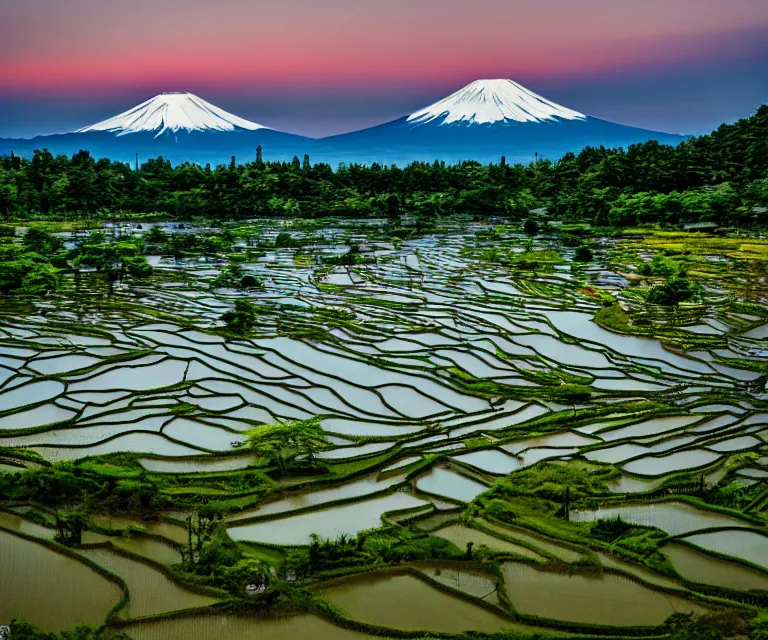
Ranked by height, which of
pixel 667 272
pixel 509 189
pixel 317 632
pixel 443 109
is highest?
pixel 443 109

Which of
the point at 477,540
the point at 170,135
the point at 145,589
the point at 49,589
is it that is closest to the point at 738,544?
the point at 477,540

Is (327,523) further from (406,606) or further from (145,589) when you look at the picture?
(145,589)

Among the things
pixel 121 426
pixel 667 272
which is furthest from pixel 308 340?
pixel 667 272

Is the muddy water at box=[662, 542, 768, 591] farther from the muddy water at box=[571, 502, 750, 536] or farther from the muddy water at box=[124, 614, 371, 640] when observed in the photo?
the muddy water at box=[124, 614, 371, 640]

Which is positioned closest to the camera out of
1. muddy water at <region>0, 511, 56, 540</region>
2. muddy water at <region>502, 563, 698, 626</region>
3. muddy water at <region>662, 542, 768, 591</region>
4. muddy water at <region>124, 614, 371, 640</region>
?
muddy water at <region>124, 614, 371, 640</region>

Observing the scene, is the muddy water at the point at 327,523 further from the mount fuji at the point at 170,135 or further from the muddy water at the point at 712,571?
the mount fuji at the point at 170,135

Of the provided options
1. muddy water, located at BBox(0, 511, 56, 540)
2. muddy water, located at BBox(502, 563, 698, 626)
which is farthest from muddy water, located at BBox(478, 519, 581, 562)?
muddy water, located at BBox(0, 511, 56, 540)

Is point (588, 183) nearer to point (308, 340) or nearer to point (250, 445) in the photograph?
point (308, 340)
